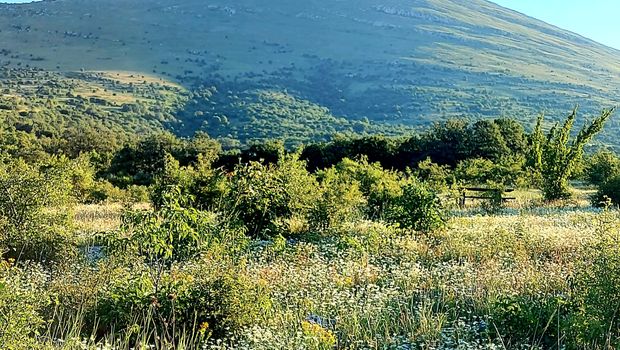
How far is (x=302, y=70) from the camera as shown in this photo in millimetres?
160375

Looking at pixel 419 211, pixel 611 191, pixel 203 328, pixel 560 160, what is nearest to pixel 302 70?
pixel 560 160

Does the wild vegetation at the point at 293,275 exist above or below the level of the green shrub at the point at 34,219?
above

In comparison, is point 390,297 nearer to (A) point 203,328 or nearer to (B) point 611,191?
(A) point 203,328

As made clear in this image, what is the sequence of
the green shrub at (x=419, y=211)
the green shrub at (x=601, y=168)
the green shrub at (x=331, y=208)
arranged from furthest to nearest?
the green shrub at (x=601, y=168) → the green shrub at (x=331, y=208) → the green shrub at (x=419, y=211)

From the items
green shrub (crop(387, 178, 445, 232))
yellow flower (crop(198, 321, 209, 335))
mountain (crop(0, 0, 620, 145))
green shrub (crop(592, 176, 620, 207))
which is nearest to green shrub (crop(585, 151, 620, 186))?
green shrub (crop(592, 176, 620, 207))

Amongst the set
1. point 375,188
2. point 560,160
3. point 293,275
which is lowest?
point 375,188

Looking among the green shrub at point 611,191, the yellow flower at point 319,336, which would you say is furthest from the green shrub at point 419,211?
the green shrub at point 611,191

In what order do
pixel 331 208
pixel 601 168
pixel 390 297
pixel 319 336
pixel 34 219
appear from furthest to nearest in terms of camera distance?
pixel 601 168, pixel 331 208, pixel 34 219, pixel 390 297, pixel 319 336

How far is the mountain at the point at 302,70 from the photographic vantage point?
4188 inches

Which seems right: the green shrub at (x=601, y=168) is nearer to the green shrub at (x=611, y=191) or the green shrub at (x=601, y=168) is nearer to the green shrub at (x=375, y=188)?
the green shrub at (x=611, y=191)

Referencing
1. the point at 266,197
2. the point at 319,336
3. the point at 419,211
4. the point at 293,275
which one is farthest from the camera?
the point at 266,197

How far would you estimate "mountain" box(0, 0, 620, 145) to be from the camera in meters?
106

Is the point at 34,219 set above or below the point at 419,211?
below

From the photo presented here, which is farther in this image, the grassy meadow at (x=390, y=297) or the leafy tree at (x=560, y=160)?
the leafy tree at (x=560, y=160)
